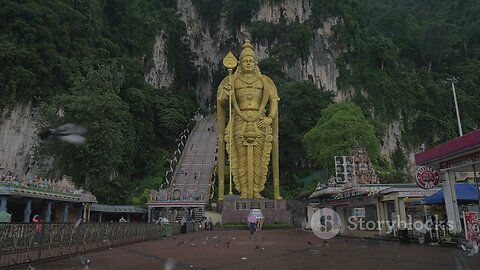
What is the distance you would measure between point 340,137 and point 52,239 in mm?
21979

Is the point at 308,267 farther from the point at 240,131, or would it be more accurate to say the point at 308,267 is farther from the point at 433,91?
the point at 433,91

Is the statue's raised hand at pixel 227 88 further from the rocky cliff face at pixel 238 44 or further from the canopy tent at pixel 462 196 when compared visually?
the rocky cliff face at pixel 238 44

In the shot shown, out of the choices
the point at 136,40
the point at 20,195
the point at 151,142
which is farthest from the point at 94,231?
the point at 136,40

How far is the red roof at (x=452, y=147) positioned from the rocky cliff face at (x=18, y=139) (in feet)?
75.6

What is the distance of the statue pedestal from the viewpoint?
21.0 meters

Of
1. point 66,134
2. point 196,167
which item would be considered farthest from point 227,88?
point 66,134

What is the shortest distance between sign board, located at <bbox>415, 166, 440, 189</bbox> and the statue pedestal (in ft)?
38.5

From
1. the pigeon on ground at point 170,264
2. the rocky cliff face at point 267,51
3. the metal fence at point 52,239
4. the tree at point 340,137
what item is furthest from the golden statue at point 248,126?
the rocky cliff face at point 267,51

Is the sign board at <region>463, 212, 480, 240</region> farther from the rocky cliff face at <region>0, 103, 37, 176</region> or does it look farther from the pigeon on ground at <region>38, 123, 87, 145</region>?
the rocky cliff face at <region>0, 103, 37, 176</region>

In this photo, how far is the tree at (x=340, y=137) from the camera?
1035 inches

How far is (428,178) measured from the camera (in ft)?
32.8

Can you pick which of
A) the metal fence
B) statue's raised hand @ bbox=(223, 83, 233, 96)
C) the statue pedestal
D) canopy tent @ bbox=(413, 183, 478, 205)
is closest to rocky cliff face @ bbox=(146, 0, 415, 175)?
the statue pedestal

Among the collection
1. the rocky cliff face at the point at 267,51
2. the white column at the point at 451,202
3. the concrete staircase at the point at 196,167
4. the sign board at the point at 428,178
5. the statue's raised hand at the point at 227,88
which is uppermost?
the rocky cliff face at the point at 267,51

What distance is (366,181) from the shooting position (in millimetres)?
23375
